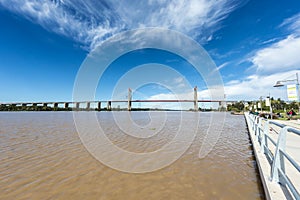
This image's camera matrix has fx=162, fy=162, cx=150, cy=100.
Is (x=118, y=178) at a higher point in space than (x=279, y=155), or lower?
lower

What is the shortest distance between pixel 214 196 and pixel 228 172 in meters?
1.05

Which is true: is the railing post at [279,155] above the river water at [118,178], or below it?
above

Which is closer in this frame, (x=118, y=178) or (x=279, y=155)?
(x=279, y=155)

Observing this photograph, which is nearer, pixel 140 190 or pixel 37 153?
pixel 140 190

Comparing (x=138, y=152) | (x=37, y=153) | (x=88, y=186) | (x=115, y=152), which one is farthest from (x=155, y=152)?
(x=37, y=153)

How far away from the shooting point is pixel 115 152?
4371mm

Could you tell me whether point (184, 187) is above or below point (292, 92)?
below

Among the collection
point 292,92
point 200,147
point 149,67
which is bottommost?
point 200,147

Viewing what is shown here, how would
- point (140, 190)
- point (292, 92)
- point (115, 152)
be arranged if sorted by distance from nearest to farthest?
point (140, 190) → point (115, 152) → point (292, 92)

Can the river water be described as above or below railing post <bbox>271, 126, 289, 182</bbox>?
below

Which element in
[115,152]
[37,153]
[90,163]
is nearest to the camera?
[90,163]

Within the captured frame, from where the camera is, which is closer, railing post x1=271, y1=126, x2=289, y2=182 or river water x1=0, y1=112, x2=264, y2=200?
railing post x1=271, y1=126, x2=289, y2=182

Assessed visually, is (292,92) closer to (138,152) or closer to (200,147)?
(200,147)

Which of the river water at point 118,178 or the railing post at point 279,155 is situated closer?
A: the railing post at point 279,155
